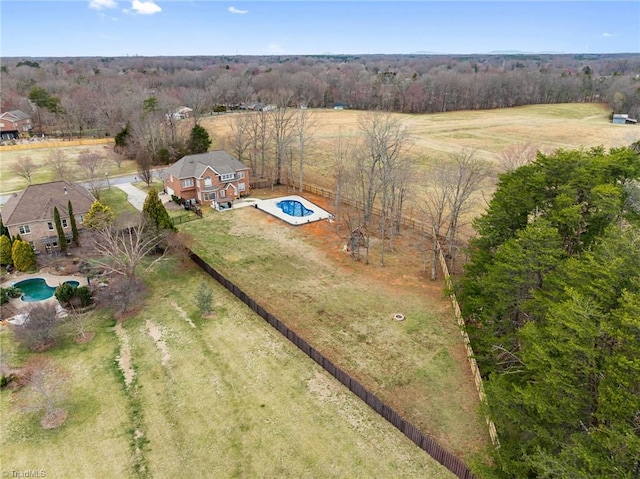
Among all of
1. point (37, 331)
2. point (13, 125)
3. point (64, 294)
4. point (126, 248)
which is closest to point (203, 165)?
point (126, 248)

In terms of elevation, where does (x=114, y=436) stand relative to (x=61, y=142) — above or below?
below

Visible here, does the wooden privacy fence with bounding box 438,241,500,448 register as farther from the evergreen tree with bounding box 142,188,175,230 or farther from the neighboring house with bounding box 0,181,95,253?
the neighboring house with bounding box 0,181,95,253

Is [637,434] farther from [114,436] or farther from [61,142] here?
[61,142]

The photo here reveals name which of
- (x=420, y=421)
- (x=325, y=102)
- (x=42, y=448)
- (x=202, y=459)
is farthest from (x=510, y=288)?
(x=325, y=102)

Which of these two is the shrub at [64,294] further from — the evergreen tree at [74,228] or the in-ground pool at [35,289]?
the evergreen tree at [74,228]

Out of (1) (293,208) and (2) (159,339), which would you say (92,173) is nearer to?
(1) (293,208)
